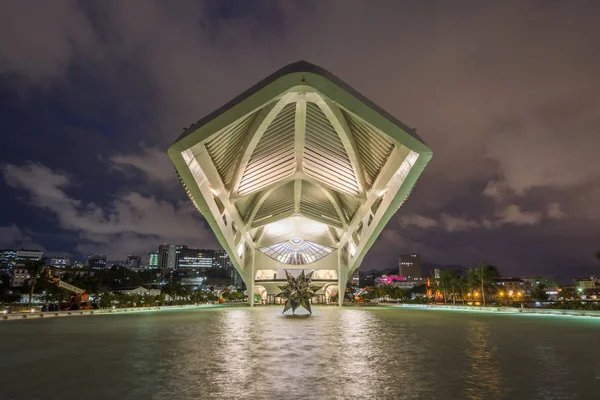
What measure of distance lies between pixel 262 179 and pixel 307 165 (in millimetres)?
4273

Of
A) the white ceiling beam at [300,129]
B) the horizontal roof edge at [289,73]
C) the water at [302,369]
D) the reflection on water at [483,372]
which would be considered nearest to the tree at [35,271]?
the white ceiling beam at [300,129]

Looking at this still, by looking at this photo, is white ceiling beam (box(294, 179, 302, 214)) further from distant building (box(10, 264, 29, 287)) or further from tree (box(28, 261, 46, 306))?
distant building (box(10, 264, 29, 287))

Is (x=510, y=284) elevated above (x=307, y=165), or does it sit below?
below

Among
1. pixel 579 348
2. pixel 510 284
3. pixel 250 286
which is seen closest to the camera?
pixel 579 348

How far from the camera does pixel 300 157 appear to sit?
31.6 metres

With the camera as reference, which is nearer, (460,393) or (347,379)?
(460,393)

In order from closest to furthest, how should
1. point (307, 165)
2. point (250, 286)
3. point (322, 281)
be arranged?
1. point (307, 165)
2. point (250, 286)
3. point (322, 281)

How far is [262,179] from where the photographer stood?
113 feet

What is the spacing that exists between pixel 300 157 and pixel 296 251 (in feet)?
133

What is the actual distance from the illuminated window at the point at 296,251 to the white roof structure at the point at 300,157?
18.2 meters

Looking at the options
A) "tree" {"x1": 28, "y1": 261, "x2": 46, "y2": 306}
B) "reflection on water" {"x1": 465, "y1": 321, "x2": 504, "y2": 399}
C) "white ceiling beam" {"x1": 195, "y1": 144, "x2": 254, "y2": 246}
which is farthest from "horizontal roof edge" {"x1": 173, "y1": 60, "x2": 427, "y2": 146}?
"tree" {"x1": 28, "y1": 261, "x2": 46, "y2": 306}

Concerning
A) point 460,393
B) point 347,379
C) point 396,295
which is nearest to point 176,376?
point 347,379

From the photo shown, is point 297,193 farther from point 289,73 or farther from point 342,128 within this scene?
point 289,73

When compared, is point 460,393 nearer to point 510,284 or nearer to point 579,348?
point 579,348
